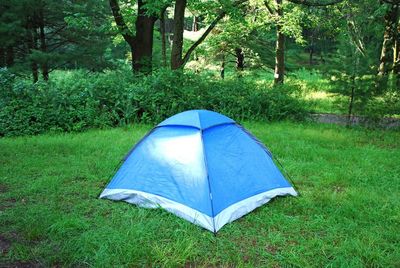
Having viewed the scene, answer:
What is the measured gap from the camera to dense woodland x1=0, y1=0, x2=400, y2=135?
962 centimetres

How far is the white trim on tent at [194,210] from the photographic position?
4250mm

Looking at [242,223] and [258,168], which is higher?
[258,168]

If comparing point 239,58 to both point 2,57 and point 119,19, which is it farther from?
point 2,57

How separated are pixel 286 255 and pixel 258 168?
1498mm

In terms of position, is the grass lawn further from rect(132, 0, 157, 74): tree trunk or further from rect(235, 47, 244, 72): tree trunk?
rect(235, 47, 244, 72): tree trunk

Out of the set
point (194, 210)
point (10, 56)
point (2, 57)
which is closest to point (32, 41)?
point (10, 56)

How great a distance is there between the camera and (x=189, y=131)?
192 inches

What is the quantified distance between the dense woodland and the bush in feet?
0.09

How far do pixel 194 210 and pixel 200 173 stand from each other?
441 mm

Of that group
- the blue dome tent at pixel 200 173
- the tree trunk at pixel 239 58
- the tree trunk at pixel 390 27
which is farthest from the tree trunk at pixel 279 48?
the blue dome tent at pixel 200 173

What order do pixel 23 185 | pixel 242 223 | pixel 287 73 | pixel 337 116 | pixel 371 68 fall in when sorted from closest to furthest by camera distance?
pixel 242 223, pixel 23 185, pixel 371 68, pixel 337 116, pixel 287 73

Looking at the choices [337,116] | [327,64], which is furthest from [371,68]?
[337,116]

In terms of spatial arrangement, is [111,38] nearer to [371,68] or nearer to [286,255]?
[371,68]

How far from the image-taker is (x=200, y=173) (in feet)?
14.8
